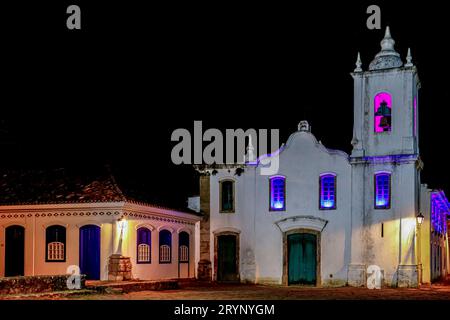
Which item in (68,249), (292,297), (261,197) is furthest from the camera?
(261,197)

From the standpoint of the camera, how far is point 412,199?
3080cm

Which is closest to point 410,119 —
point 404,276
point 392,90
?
point 392,90

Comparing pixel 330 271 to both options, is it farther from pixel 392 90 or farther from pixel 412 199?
pixel 392 90

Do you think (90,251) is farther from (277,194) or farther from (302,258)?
(302,258)

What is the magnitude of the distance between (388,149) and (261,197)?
229 inches

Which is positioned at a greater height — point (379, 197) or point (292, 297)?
point (379, 197)

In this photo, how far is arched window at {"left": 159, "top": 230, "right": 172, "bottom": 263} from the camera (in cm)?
3210

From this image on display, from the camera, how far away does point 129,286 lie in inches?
1027

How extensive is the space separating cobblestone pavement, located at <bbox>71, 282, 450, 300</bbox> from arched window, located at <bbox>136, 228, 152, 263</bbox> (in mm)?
1972

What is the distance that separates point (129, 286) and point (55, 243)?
16.6 ft

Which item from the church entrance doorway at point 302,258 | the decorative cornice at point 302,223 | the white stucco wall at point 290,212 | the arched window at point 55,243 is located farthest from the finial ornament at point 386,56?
the arched window at point 55,243

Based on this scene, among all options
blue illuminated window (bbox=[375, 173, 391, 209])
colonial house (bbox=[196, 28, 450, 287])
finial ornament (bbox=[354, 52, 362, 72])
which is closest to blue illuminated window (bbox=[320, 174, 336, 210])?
colonial house (bbox=[196, 28, 450, 287])

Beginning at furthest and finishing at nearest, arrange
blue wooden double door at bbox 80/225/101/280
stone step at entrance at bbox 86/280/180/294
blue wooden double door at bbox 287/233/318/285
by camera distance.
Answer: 1. blue wooden double door at bbox 287/233/318/285
2. blue wooden double door at bbox 80/225/101/280
3. stone step at entrance at bbox 86/280/180/294

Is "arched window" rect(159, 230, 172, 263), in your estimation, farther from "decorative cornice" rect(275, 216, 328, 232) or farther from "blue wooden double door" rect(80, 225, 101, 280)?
"decorative cornice" rect(275, 216, 328, 232)
